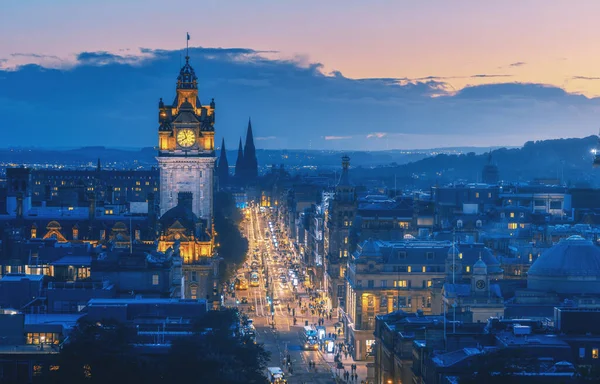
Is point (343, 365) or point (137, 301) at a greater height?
point (137, 301)

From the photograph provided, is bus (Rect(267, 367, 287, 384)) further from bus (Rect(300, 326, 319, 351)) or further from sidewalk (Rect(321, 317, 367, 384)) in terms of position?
bus (Rect(300, 326, 319, 351))

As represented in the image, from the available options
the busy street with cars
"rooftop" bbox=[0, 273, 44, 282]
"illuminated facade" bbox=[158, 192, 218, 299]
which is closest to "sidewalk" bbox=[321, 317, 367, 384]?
the busy street with cars

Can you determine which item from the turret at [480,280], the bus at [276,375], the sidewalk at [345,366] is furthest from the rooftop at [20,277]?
the turret at [480,280]

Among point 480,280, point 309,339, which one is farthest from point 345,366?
point 480,280

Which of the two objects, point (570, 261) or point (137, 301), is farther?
point (570, 261)

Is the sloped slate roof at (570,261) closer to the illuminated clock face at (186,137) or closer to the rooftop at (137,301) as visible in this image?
the rooftop at (137,301)

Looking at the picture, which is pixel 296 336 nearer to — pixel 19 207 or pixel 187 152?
pixel 187 152

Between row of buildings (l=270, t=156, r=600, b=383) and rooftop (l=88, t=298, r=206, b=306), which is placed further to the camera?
row of buildings (l=270, t=156, r=600, b=383)

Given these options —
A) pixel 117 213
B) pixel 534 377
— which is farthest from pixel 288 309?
pixel 534 377
